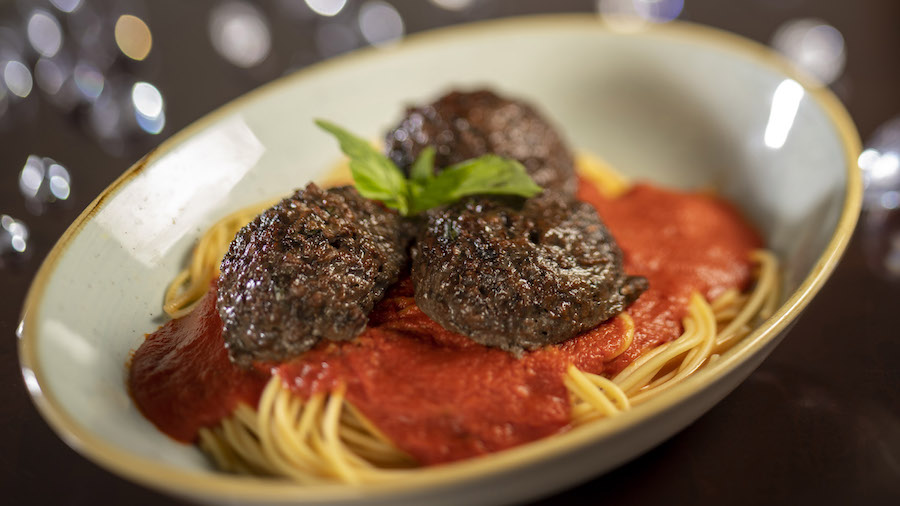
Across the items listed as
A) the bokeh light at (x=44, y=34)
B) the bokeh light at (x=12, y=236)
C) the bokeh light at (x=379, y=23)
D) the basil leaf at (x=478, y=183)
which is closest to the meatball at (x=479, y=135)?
the basil leaf at (x=478, y=183)

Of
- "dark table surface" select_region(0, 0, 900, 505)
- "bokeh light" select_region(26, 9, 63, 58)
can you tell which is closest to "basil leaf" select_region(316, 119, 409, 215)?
"dark table surface" select_region(0, 0, 900, 505)

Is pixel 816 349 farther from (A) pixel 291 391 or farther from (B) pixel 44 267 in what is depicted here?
(B) pixel 44 267

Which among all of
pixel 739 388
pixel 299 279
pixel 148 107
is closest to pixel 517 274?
pixel 299 279

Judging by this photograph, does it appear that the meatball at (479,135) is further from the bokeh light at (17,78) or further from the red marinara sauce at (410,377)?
the bokeh light at (17,78)

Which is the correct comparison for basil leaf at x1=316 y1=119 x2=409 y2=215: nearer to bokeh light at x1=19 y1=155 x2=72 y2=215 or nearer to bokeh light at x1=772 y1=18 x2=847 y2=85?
bokeh light at x1=19 y1=155 x2=72 y2=215

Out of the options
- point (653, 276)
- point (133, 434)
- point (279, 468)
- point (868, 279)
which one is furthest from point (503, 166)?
point (868, 279)
